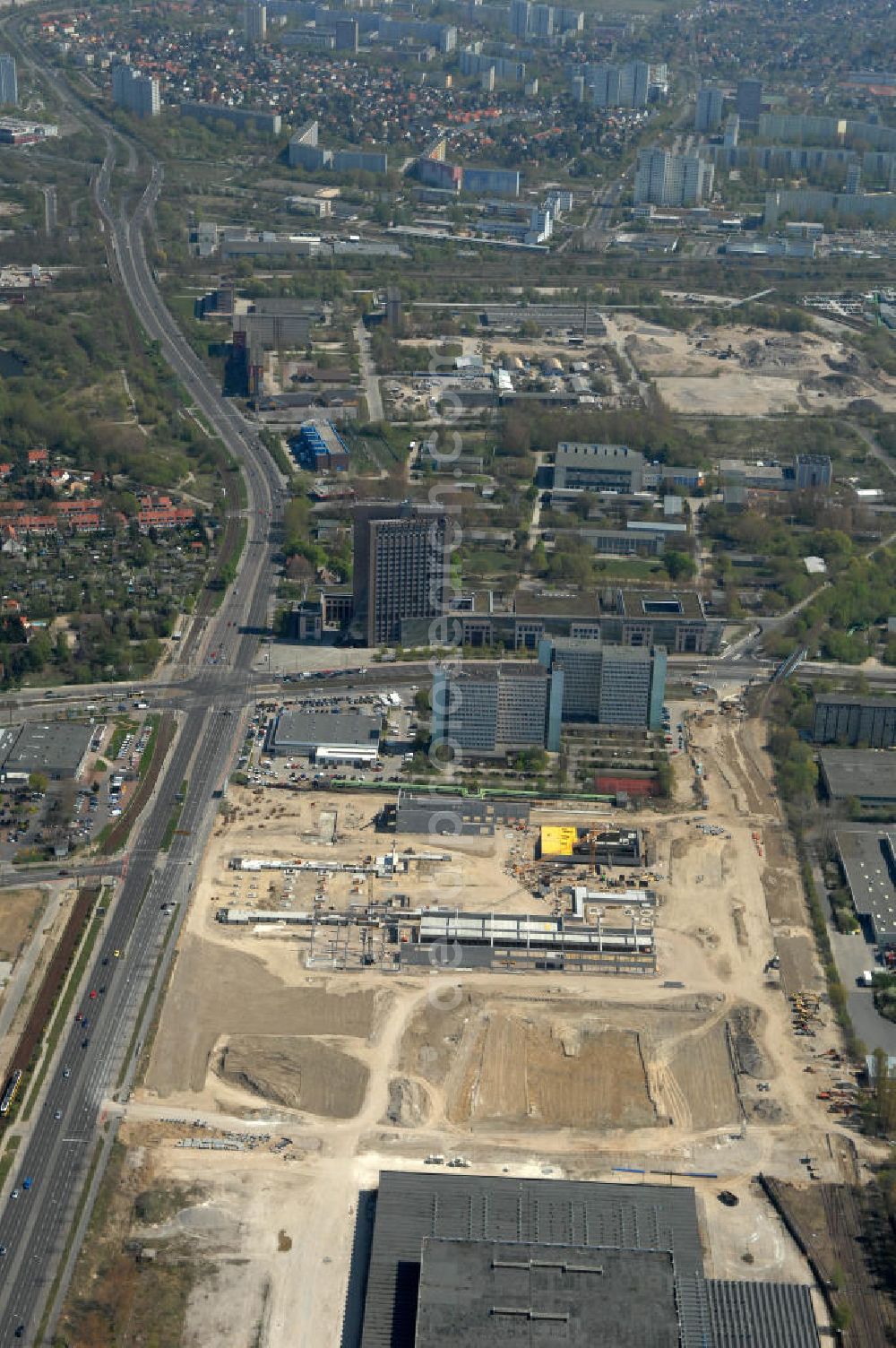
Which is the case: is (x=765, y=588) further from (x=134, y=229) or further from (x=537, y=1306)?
(x=134, y=229)

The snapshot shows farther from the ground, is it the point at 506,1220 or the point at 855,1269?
the point at 506,1220

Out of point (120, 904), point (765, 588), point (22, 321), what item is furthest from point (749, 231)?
point (120, 904)

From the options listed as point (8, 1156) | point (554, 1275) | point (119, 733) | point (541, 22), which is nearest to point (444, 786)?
point (119, 733)

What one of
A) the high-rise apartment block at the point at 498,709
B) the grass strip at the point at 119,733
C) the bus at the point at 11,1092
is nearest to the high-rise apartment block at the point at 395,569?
the high-rise apartment block at the point at 498,709

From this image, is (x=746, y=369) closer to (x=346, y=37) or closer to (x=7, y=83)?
(x=7, y=83)

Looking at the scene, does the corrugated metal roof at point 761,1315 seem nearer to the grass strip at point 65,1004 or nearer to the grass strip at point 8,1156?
the grass strip at point 8,1156

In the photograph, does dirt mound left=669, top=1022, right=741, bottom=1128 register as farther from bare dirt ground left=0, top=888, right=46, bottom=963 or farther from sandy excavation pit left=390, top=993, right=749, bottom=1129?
bare dirt ground left=0, top=888, right=46, bottom=963

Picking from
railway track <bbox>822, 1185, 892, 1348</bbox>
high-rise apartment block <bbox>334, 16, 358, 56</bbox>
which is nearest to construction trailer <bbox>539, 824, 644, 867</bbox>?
railway track <bbox>822, 1185, 892, 1348</bbox>
